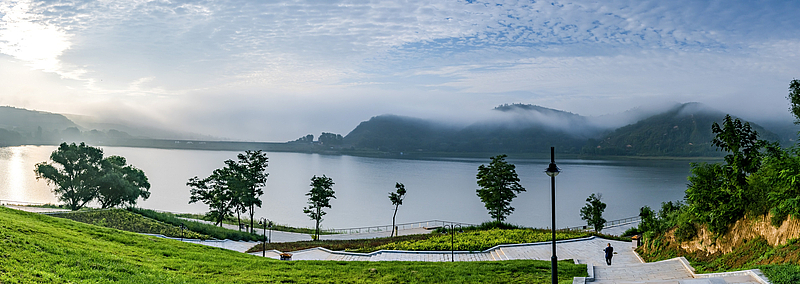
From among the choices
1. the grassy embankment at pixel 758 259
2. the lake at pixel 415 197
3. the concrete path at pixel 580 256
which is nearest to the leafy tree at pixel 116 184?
the lake at pixel 415 197

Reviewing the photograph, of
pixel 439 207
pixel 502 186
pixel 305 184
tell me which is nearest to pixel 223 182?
pixel 502 186

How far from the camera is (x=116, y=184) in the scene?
4062 centimetres

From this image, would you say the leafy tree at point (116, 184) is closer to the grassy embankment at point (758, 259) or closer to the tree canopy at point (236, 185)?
the tree canopy at point (236, 185)

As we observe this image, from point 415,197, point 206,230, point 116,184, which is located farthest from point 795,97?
point 415,197

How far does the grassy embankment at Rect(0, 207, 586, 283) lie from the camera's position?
8.94 meters

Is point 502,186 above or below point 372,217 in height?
above

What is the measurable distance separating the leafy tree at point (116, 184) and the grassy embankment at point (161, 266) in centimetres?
2645

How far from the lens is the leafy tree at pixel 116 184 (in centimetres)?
4056

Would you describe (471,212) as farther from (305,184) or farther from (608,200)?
(305,184)

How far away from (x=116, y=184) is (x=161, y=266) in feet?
115

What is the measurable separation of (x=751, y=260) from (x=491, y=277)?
670 cm

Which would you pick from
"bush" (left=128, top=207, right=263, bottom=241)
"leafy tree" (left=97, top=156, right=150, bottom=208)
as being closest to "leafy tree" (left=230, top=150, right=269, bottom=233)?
"bush" (left=128, top=207, right=263, bottom=241)

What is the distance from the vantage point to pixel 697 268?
1273cm

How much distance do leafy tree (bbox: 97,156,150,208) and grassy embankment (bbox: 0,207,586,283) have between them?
2645 cm
